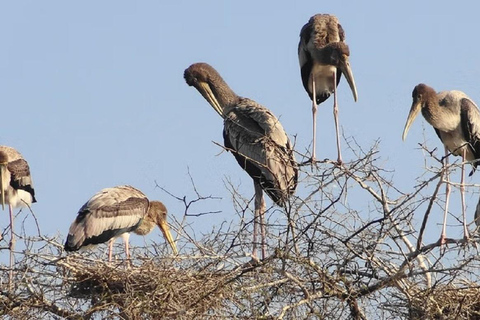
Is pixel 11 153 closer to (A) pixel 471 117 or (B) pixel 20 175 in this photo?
(B) pixel 20 175

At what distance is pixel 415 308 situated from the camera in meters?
9.80

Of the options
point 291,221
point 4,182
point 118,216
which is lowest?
point 291,221

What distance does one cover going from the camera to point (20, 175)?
1630 cm

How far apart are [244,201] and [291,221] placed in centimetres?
54

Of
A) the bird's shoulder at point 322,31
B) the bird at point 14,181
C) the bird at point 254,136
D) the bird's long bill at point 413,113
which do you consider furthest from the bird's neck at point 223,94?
the bird at point 14,181

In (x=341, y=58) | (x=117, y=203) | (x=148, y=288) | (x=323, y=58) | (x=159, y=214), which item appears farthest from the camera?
(x=159, y=214)

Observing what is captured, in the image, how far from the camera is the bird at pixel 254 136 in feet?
40.1

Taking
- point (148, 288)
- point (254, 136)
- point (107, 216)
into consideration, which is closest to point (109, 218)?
point (107, 216)

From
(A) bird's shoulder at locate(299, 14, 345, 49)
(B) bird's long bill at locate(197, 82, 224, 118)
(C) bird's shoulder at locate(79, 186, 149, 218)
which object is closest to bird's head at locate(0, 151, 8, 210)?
(C) bird's shoulder at locate(79, 186, 149, 218)

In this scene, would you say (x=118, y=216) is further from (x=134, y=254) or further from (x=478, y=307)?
(x=478, y=307)

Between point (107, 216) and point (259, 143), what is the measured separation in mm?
1743

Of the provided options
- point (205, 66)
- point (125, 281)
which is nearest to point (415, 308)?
point (125, 281)

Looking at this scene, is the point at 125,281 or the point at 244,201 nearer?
the point at 244,201

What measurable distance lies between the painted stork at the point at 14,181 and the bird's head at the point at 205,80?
3265mm
